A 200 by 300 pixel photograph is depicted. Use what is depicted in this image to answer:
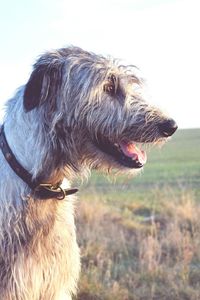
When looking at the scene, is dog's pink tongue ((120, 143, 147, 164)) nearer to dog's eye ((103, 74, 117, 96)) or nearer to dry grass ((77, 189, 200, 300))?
dog's eye ((103, 74, 117, 96))

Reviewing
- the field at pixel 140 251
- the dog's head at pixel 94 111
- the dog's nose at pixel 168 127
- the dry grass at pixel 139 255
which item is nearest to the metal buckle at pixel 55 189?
the dog's head at pixel 94 111

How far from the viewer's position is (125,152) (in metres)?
4.62

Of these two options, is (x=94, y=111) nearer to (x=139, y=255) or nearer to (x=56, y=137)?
(x=56, y=137)

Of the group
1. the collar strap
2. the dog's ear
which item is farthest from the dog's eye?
the collar strap

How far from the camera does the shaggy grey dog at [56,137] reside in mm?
4473

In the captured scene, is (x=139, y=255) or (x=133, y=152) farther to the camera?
(x=139, y=255)

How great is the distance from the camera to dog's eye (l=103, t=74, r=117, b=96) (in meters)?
4.52

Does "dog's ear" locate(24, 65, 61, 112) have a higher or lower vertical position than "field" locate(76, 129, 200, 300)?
higher

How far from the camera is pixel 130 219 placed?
11227 millimetres

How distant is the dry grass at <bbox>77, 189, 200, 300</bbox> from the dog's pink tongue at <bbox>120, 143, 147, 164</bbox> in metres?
2.78

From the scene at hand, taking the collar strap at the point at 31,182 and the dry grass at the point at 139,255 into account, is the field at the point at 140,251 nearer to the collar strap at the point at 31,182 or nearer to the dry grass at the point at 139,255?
the dry grass at the point at 139,255

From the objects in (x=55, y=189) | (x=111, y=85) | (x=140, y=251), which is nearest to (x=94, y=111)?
(x=111, y=85)

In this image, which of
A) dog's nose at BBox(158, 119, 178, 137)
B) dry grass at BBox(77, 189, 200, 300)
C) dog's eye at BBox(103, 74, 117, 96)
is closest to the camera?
dog's nose at BBox(158, 119, 178, 137)

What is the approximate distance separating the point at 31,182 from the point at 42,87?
61 centimetres
